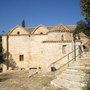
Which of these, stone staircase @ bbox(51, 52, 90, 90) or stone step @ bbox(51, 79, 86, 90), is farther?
stone step @ bbox(51, 79, 86, 90)

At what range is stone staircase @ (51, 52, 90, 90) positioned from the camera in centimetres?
1806

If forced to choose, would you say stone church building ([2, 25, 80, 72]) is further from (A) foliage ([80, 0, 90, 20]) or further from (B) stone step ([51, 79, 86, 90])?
(B) stone step ([51, 79, 86, 90])

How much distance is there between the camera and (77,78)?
18750 millimetres

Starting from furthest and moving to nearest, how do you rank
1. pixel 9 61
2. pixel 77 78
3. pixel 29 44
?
pixel 9 61 < pixel 29 44 < pixel 77 78

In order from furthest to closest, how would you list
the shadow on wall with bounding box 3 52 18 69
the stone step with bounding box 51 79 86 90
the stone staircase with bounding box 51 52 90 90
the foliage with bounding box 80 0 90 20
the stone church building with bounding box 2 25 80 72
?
1. the shadow on wall with bounding box 3 52 18 69
2. the stone church building with bounding box 2 25 80 72
3. the foliage with bounding box 80 0 90 20
4. the stone step with bounding box 51 79 86 90
5. the stone staircase with bounding box 51 52 90 90

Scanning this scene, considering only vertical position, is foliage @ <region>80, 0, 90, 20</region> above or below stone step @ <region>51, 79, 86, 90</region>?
above

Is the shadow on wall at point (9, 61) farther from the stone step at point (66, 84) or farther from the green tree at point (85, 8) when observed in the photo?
the stone step at point (66, 84)

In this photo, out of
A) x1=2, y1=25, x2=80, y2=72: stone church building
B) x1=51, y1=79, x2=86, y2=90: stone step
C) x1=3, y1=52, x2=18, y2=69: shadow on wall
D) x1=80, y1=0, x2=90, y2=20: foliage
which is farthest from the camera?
x1=3, y1=52, x2=18, y2=69: shadow on wall

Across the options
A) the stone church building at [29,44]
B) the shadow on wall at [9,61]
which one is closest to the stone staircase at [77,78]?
the stone church building at [29,44]

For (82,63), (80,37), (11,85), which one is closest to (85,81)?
(82,63)

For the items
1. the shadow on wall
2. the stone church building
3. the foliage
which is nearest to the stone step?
the foliage

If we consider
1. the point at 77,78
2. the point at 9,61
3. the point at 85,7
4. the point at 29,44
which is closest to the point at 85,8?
the point at 85,7

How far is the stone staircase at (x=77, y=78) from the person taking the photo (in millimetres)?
18061

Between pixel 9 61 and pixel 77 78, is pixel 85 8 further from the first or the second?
pixel 9 61
